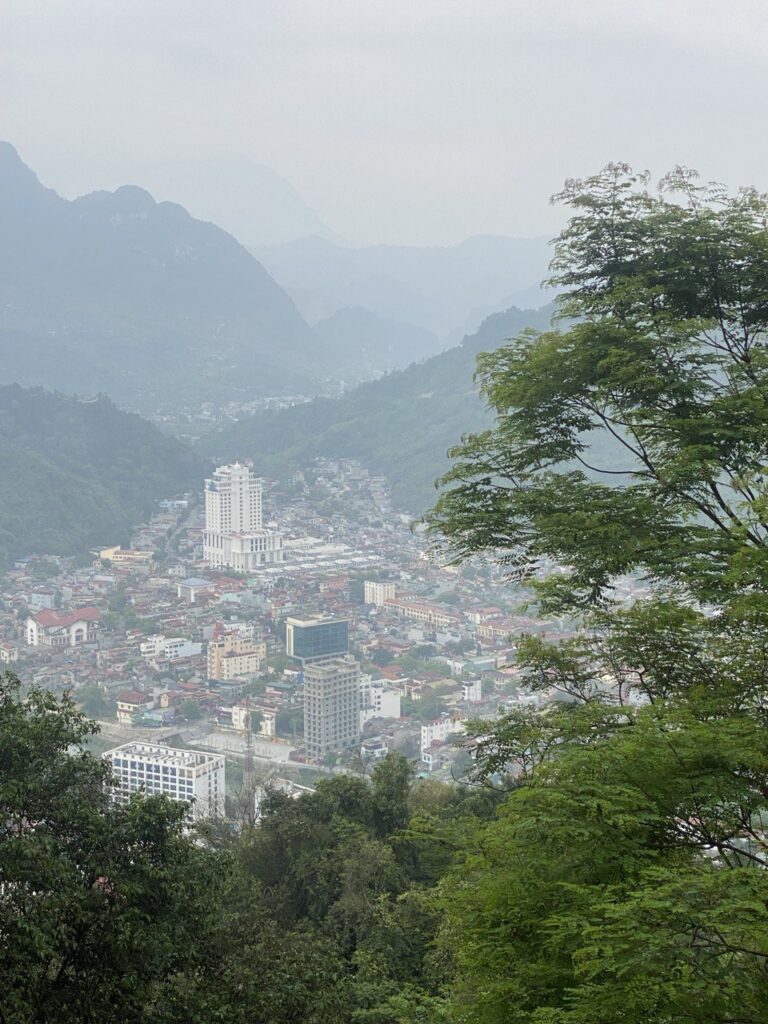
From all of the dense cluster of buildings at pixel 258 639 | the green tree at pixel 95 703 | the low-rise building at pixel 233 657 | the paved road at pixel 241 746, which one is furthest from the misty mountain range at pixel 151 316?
the paved road at pixel 241 746

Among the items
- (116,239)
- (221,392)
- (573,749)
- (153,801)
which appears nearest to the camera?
(573,749)

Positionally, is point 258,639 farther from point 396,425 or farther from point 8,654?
point 396,425

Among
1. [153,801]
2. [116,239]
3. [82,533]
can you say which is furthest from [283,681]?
[116,239]

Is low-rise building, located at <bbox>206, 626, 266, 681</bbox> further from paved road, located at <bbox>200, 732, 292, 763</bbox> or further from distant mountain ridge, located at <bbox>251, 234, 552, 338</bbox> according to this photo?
distant mountain ridge, located at <bbox>251, 234, 552, 338</bbox>

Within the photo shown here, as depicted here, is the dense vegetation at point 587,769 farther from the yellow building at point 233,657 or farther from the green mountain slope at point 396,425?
the green mountain slope at point 396,425

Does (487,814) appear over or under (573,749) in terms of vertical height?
under

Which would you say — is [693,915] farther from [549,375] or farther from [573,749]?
[549,375]

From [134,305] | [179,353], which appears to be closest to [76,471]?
[179,353]
